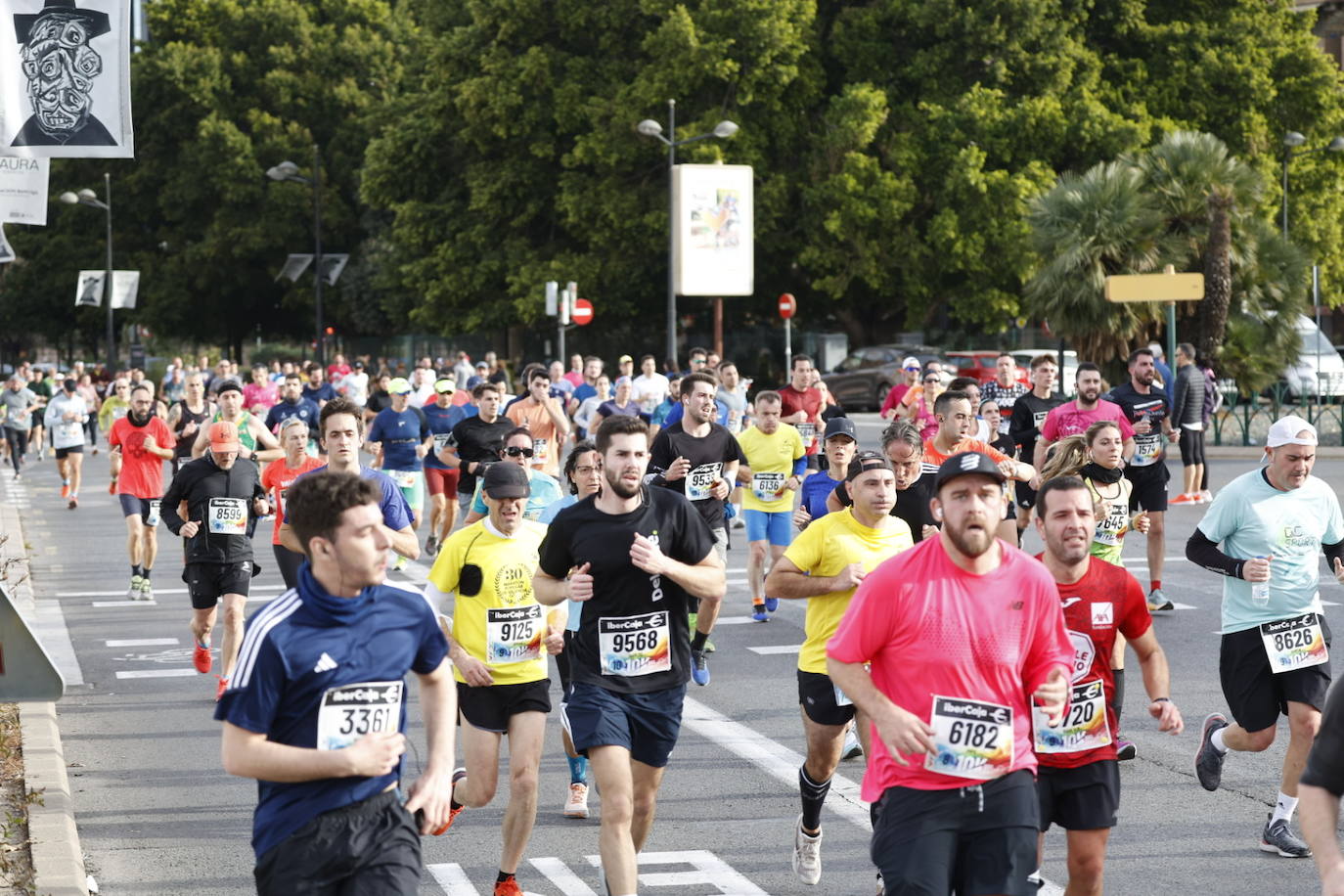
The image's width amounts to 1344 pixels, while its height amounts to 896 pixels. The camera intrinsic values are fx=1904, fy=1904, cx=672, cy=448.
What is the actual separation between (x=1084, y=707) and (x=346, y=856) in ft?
8.30

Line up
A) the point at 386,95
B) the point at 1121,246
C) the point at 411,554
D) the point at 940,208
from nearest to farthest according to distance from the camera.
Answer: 1. the point at 411,554
2. the point at 1121,246
3. the point at 940,208
4. the point at 386,95

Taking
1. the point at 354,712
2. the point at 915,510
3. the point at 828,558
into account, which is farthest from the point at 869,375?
the point at 354,712

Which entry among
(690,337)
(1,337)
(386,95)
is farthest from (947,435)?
(1,337)

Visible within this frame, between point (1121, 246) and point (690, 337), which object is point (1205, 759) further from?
point (690, 337)

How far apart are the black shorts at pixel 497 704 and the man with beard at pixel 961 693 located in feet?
7.66

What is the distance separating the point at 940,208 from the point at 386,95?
22.5m

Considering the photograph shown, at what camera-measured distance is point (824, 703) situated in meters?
7.16

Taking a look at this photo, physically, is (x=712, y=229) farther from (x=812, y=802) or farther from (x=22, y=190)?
(x=812, y=802)

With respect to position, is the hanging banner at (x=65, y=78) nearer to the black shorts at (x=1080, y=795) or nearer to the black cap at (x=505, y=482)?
the black cap at (x=505, y=482)

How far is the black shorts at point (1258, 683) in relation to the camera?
24.5 feet

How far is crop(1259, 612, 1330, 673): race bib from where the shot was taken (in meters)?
7.47

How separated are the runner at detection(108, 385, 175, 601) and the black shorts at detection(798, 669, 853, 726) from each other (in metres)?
9.27

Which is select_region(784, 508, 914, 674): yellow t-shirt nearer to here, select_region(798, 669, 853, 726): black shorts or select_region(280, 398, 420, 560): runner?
select_region(798, 669, 853, 726): black shorts

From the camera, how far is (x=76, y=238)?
65.6m
